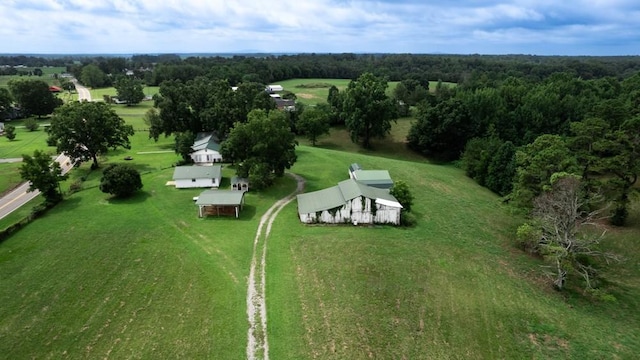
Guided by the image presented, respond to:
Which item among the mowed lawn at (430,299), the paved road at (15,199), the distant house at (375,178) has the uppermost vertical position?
the distant house at (375,178)

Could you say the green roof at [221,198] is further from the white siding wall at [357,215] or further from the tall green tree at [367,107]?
the tall green tree at [367,107]

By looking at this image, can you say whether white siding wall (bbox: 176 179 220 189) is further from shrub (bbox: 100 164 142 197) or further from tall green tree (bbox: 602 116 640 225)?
tall green tree (bbox: 602 116 640 225)

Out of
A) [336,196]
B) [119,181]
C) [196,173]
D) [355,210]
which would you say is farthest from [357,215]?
[119,181]

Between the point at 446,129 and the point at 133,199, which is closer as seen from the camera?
the point at 133,199

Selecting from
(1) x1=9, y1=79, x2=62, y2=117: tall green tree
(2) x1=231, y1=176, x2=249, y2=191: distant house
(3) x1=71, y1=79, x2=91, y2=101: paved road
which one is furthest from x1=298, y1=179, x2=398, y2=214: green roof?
(3) x1=71, y1=79, x2=91, y2=101: paved road

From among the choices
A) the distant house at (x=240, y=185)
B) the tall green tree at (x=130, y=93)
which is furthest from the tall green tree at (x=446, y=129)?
the tall green tree at (x=130, y=93)

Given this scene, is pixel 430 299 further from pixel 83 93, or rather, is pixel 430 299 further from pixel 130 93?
pixel 83 93
